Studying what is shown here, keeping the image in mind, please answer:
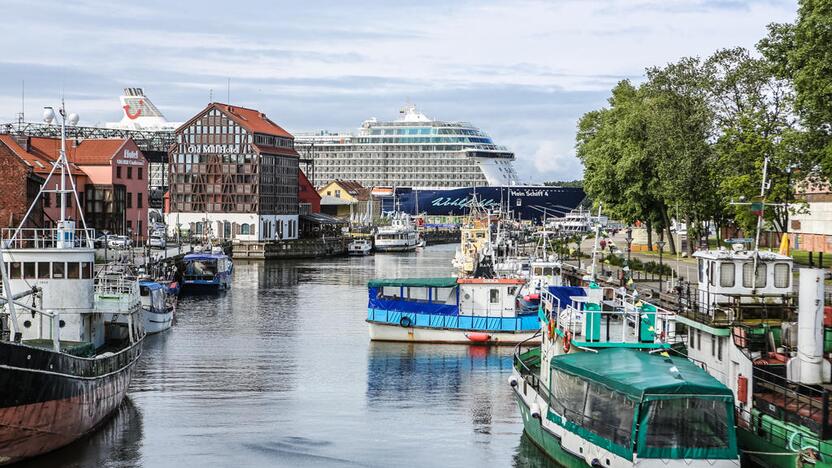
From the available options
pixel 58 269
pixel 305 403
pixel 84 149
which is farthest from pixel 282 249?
pixel 58 269

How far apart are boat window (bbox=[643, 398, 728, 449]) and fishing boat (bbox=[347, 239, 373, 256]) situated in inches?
4571

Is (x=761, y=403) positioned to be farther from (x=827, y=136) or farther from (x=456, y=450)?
(x=827, y=136)

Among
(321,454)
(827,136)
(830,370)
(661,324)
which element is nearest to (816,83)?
(827,136)

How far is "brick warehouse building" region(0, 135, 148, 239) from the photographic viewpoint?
97.9m

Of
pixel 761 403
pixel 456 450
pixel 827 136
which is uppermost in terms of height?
pixel 827 136

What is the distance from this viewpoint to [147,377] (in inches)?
1781

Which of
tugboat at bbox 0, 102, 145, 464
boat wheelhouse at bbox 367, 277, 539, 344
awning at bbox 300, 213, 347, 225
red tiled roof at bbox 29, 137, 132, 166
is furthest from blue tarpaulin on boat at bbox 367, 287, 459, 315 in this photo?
awning at bbox 300, 213, 347, 225

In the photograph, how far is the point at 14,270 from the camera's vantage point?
36500mm

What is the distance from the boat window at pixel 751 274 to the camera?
3234 centimetres

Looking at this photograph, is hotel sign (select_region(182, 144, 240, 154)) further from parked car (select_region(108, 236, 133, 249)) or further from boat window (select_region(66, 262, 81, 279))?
boat window (select_region(66, 262, 81, 279))

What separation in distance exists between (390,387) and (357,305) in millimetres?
29718

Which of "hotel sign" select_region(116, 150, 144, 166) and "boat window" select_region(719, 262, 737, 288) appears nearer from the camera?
"boat window" select_region(719, 262, 737, 288)

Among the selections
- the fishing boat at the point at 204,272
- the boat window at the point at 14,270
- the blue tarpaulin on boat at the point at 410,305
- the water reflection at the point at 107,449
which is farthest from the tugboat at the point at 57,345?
the fishing boat at the point at 204,272

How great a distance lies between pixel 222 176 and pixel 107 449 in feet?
345
